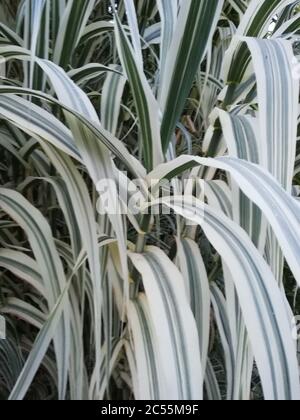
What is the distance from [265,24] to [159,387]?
330mm

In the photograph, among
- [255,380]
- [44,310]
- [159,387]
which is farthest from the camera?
[255,380]

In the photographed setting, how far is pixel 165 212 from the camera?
1.44 feet

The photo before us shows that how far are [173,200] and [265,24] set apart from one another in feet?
0.65

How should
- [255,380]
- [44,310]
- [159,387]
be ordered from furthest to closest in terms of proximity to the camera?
[255,380] < [44,310] < [159,387]

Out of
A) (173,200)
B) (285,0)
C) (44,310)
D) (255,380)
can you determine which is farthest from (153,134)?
(255,380)

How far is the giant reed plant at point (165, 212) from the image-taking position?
31cm

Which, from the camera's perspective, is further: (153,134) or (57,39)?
(57,39)

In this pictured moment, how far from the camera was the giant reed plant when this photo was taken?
12.3 inches
